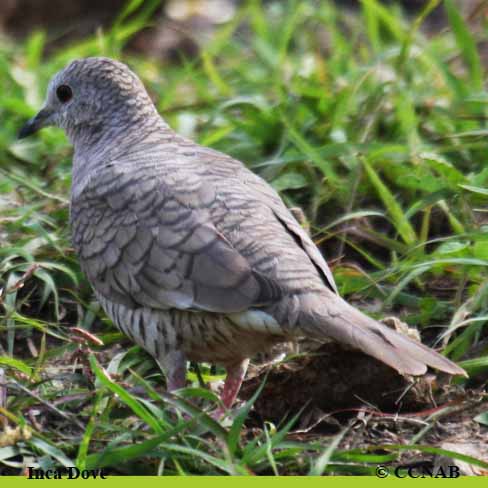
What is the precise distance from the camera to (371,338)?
3541 mm

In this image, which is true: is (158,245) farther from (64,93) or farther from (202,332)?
(64,93)

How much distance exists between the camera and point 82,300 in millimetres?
4906

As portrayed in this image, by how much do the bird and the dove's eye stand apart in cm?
53

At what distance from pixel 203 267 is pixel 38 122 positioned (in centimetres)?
180

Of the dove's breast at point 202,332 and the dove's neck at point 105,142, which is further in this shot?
the dove's neck at point 105,142

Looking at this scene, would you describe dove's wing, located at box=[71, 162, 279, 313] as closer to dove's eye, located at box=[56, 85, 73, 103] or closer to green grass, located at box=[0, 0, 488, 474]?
green grass, located at box=[0, 0, 488, 474]

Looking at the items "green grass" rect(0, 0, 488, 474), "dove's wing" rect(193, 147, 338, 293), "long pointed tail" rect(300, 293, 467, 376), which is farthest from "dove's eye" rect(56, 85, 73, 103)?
"long pointed tail" rect(300, 293, 467, 376)

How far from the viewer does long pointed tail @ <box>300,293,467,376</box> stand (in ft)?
11.4

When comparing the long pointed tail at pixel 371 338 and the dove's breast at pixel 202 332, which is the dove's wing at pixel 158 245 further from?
the long pointed tail at pixel 371 338

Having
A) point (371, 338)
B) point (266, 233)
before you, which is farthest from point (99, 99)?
point (371, 338)

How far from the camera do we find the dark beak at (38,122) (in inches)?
207

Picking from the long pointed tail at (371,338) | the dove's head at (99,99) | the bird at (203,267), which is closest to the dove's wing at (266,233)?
the bird at (203,267)

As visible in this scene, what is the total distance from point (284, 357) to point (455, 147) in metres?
1.72

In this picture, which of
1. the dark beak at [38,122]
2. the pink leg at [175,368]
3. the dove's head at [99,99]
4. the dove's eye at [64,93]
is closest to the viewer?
the pink leg at [175,368]
